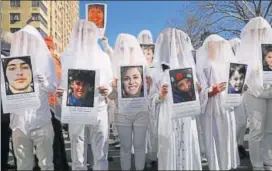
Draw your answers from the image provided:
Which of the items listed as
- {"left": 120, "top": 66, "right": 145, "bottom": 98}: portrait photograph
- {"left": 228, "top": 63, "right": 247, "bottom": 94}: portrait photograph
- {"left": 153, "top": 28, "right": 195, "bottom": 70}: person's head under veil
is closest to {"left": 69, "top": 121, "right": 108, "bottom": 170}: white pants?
{"left": 120, "top": 66, "right": 145, "bottom": 98}: portrait photograph

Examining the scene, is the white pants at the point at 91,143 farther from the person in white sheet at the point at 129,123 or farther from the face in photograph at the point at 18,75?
the face in photograph at the point at 18,75

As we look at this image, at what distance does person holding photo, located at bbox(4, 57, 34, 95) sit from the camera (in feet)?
14.6

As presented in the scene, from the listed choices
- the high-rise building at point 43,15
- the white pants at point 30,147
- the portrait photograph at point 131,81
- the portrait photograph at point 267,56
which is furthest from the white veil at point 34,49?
the high-rise building at point 43,15

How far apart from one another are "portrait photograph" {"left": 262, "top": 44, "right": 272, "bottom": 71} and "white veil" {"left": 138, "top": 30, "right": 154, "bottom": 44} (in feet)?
6.85

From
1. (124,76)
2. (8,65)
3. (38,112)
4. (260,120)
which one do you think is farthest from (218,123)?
(8,65)

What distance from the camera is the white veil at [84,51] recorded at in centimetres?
457

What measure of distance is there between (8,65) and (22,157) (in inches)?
42.4

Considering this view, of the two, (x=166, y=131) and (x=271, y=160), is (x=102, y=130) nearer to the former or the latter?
(x=166, y=131)

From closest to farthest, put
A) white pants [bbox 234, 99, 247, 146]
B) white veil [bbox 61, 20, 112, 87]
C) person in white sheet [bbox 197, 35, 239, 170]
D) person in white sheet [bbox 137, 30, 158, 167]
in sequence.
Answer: white veil [bbox 61, 20, 112, 87] < person in white sheet [bbox 197, 35, 239, 170] < person in white sheet [bbox 137, 30, 158, 167] < white pants [bbox 234, 99, 247, 146]

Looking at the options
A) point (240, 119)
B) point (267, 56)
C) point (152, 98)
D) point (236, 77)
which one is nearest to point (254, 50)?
point (267, 56)

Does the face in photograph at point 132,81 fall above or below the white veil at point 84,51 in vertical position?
below

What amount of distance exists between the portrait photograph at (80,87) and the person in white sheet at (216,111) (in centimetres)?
141

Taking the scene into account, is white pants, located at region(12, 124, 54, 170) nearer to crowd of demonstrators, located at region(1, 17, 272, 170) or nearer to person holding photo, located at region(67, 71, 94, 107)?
crowd of demonstrators, located at region(1, 17, 272, 170)

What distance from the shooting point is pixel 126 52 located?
5137 millimetres
